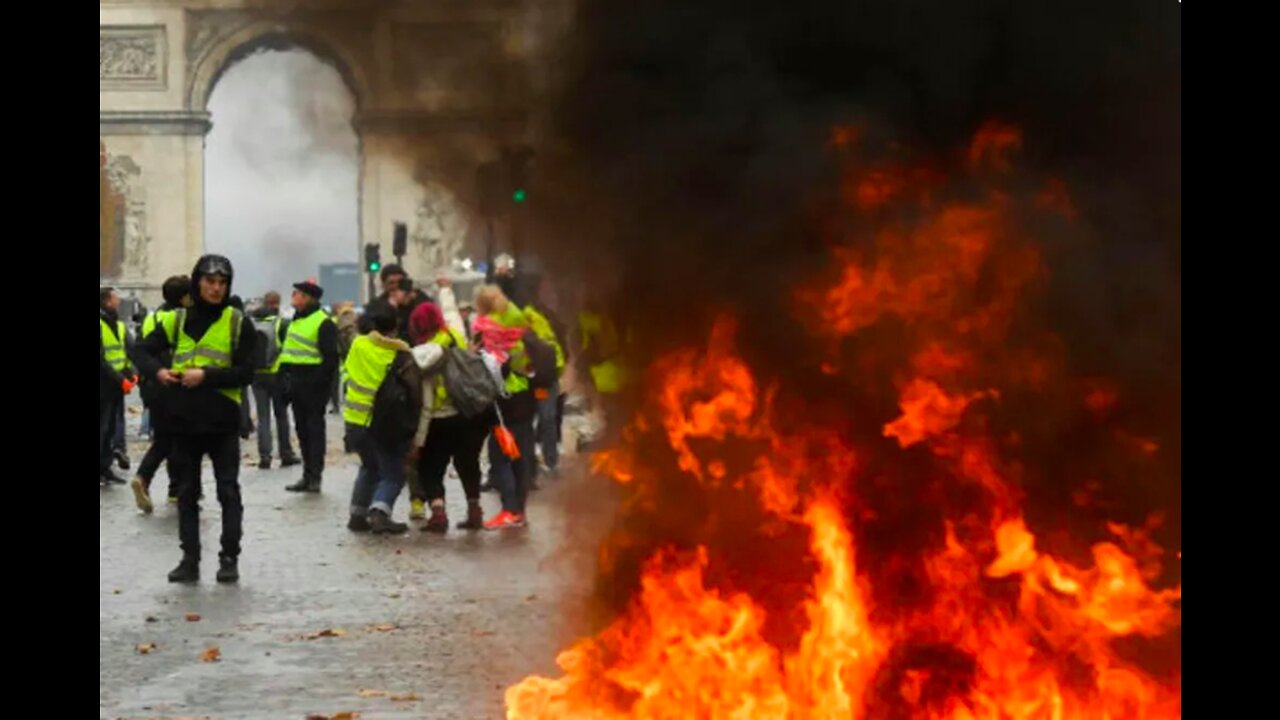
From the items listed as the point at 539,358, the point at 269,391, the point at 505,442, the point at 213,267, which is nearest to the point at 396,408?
the point at 505,442

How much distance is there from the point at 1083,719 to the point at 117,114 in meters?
47.7

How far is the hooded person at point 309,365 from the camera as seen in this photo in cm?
1816

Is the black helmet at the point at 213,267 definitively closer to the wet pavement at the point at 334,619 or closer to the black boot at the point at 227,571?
the black boot at the point at 227,571

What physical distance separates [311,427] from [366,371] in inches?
139

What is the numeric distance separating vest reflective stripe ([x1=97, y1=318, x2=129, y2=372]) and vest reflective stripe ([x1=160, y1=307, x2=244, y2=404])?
7944mm

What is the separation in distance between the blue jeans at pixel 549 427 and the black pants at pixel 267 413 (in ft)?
8.20

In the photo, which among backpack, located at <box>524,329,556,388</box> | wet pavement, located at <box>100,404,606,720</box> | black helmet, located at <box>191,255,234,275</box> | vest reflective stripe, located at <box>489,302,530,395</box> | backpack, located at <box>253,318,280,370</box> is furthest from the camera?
backpack, located at <box>253,318,280,370</box>

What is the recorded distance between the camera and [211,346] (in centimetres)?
1147

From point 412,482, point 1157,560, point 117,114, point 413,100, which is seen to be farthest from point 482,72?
point 117,114

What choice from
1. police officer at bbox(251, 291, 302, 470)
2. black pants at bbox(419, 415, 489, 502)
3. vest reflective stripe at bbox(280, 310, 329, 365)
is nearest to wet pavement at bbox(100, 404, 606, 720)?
black pants at bbox(419, 415, 489, 502)

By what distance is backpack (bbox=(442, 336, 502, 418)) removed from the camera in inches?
562

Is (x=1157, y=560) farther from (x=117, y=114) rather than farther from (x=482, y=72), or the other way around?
(x=117, y=114)

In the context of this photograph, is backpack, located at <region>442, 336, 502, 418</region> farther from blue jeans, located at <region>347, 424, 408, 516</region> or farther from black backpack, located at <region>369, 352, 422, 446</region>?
blue jeans, located at <region>347, 424, 408, 516</region>
